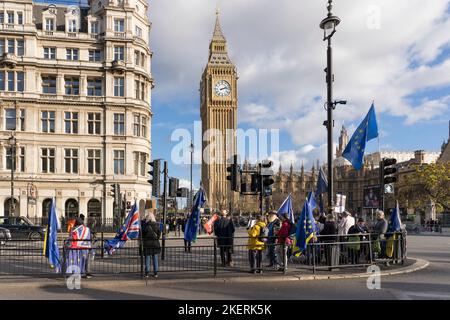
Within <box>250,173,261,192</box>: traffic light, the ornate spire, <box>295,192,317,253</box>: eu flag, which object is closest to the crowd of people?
<box>295,192,317,253</box>: eu flag

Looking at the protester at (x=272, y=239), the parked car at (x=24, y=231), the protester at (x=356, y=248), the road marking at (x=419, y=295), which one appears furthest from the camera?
the parked car at (x=24, y=231)

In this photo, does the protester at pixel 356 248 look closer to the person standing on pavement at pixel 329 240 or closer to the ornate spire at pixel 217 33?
the person standing on pavement at pixel 329 240

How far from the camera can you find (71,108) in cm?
A: 4600

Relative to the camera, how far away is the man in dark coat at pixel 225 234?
15.7 meters

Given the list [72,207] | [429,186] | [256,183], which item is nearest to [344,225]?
[256,183]

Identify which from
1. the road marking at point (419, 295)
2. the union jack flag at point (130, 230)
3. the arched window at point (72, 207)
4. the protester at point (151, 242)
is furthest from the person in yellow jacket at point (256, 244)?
the arched window at point (72, 207)

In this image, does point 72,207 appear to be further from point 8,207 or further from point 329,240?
point 329,240

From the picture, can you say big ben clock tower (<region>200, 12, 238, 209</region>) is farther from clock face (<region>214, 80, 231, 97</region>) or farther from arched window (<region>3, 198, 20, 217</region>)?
arched window (<region>3, 198, 20, 217</region>)

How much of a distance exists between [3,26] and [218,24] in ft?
362

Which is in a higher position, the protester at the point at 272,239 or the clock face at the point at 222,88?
the clock face at the point at 222,88

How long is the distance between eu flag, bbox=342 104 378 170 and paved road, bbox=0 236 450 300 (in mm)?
4553

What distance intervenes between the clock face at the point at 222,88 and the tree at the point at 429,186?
78006mm

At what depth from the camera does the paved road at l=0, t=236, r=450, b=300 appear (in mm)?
11000
